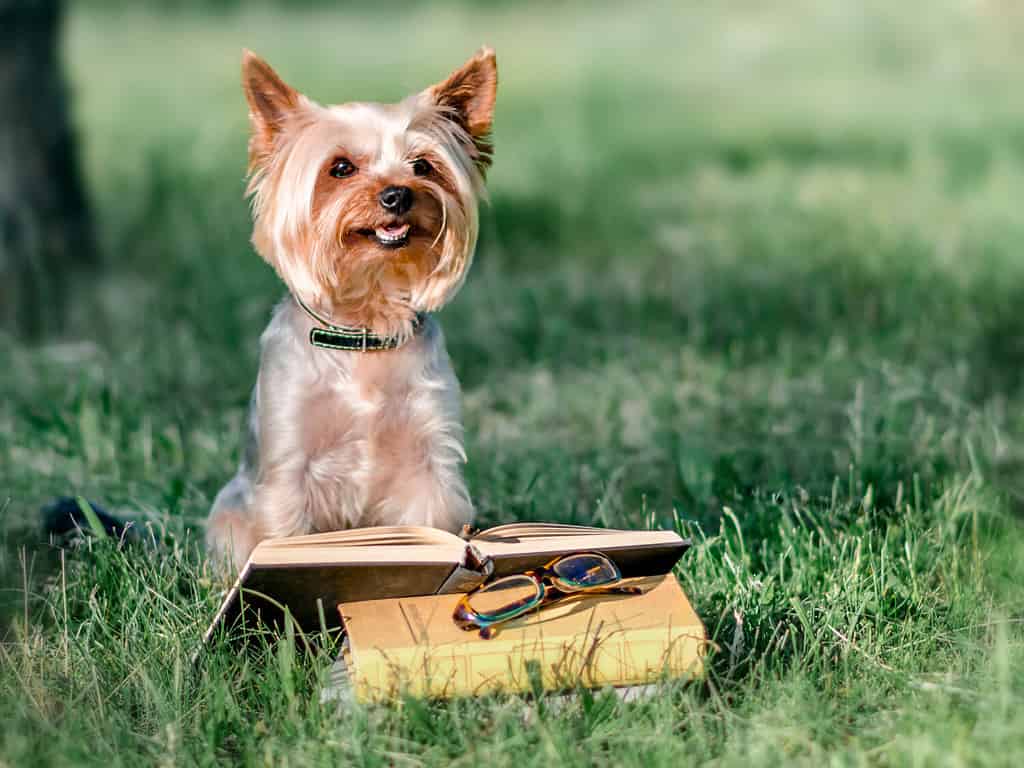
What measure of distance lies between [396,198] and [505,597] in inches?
46.1

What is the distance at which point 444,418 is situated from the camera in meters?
4.20

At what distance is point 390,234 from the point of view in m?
4.01

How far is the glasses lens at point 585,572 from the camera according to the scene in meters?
3.58

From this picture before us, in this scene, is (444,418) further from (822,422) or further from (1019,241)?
(1019,241)

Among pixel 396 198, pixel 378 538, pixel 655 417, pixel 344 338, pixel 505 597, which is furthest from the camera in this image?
pixel 655 417

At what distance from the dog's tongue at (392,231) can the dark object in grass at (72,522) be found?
1220 mm

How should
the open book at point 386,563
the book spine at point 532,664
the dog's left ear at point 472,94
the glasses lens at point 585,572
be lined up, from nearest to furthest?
the book spine at point 532,664
the open book at point 386,563
the glasses lens at point 585,572
the dog's left ear at point 472,94

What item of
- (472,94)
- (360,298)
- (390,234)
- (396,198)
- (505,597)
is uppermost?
(472,94)

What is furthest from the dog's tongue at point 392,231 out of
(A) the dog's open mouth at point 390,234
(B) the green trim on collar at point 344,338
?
(B) the green trim on collar at point 344,338

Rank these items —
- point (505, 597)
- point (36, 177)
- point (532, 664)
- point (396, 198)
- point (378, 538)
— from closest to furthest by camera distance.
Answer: point (532, 664) < point (505, 597) < point (378, 538) < point (396, 198) < point (36, 177)

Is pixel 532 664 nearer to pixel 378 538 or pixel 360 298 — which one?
pixel 378 538

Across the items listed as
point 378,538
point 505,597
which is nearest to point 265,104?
point 378,538

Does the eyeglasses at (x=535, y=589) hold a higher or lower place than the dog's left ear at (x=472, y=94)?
lower

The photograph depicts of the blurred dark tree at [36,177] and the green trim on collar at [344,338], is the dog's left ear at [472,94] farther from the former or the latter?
the blurred dark tree at [36,177]
